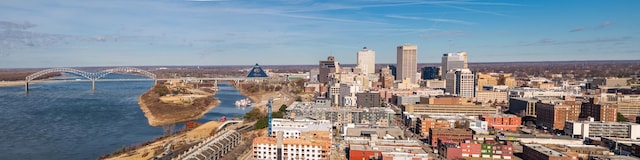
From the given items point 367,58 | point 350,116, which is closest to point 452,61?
point 367,58

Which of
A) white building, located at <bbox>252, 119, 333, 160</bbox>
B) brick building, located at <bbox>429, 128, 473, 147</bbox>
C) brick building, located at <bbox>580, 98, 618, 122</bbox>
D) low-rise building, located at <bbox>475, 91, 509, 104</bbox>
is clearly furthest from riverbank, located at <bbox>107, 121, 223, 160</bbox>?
low-rise building, located at <bbox>475, 91, 509, 104</bbox>

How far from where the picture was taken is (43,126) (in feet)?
38.0

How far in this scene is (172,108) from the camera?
1603 cm

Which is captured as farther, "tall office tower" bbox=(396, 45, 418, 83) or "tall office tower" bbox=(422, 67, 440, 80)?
"tall office tower" bbox=(422, 67, 440, 80)

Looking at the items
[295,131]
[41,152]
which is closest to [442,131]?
[295,131]

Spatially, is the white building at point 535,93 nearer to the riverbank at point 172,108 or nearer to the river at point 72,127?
the river at point 72,127

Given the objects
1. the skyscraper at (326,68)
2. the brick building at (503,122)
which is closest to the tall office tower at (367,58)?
the skyscraper at (326,68)

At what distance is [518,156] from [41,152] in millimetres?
8040

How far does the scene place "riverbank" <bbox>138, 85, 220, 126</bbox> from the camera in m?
13.8

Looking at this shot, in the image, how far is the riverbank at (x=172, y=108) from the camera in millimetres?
13780

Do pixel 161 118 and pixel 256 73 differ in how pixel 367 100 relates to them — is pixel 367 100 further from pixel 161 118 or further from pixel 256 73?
pixel 256 73

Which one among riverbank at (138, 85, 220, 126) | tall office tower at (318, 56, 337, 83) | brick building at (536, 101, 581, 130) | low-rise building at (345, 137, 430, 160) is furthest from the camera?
tall office tower at (318, 56, 337, 83)

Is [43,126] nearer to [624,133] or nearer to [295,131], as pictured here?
[295,131]

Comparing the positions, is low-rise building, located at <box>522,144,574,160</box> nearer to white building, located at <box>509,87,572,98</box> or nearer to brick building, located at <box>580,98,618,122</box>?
brick building, located at <box>580,98,618,122</box>
